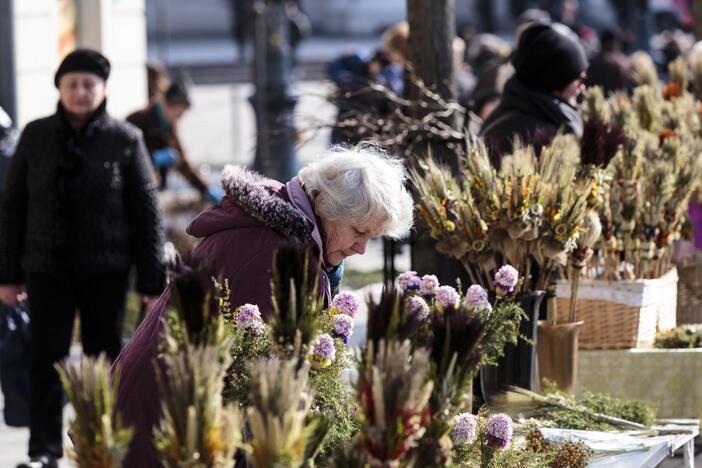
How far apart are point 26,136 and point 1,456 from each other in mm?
1435

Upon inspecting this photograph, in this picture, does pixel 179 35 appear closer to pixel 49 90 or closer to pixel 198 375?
pixel 49 90

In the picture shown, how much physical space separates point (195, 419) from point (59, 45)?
332 inches

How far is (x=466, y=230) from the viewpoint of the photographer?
4.06 m

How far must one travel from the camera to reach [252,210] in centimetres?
322

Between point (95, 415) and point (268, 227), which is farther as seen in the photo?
point (268, 227)

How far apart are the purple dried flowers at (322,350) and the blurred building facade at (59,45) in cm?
578

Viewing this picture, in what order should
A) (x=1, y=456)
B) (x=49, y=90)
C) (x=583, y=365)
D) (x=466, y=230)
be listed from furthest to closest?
(x=49, y=90), (x=1, y=456), (x=583, y=365), (x=466, y=230)

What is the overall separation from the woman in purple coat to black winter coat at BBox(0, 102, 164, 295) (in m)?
2.03

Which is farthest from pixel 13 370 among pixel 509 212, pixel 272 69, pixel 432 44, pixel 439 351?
pixel 272 69

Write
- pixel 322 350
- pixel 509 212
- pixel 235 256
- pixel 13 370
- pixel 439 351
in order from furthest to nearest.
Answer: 1. pixel 13 370
2. pixel 509 212
3. pixel 235 256
4. pixel 322 350
5. pixel 439 351

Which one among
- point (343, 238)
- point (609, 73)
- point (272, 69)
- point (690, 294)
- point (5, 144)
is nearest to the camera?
point (343, 238)

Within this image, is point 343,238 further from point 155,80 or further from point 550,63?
point 155,80

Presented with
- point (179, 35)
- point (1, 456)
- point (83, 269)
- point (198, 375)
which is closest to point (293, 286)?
point (198, 375)

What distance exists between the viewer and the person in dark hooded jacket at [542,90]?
5203mm
